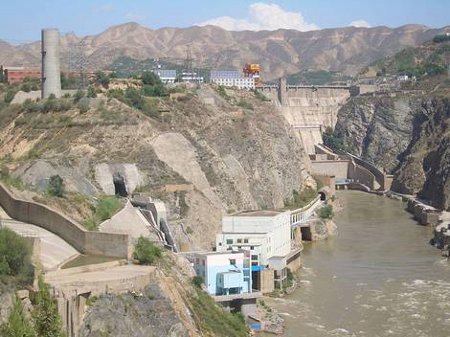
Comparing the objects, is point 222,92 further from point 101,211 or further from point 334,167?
point 101,211

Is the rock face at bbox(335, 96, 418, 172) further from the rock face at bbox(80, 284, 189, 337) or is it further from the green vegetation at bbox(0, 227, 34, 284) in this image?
the green vegetation at bbox(0, 227, 34, 284)

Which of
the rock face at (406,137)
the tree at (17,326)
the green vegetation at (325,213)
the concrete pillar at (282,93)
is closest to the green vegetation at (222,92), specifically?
the green vegetation at (325,213)

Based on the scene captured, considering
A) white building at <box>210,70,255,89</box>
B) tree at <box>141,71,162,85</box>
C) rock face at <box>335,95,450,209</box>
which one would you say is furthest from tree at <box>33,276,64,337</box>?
white building at <box>210,70,255,89</box>

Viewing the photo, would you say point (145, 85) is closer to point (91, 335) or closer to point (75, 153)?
point (75, 153)

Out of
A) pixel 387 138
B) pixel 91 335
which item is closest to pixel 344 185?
pixel 387 138

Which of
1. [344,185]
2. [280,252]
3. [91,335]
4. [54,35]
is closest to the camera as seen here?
[91,335]

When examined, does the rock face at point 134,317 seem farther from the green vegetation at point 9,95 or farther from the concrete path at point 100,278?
the green vegetation at point 9,95
